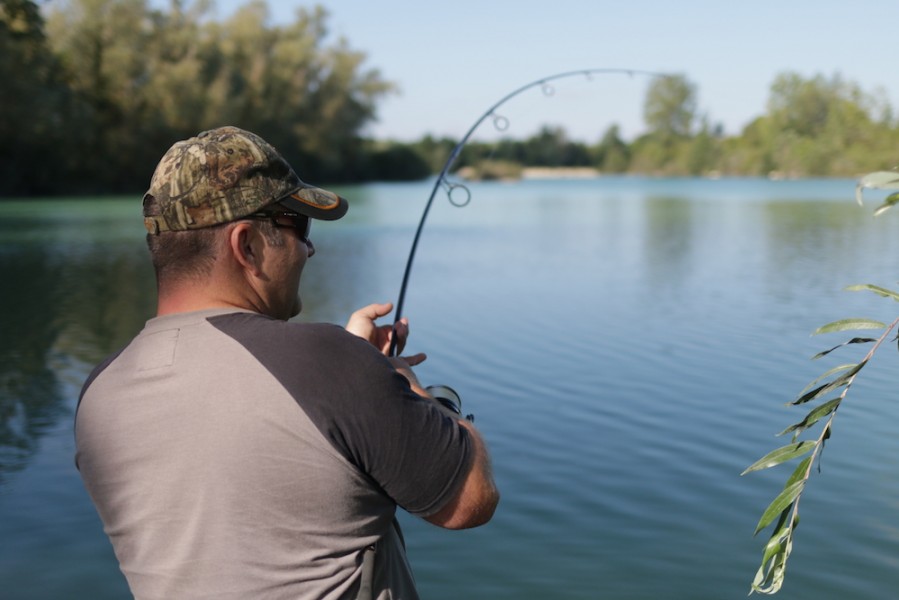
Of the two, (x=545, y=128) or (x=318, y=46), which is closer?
(x=318, y=46)

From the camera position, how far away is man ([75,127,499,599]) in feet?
4.56

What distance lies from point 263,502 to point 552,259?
15654 mm

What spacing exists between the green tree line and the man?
1789 centimetres

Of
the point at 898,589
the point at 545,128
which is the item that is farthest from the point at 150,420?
the point at 545,128

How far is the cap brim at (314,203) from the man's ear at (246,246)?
0.07 meters

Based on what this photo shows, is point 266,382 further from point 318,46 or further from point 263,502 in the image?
point 318,46

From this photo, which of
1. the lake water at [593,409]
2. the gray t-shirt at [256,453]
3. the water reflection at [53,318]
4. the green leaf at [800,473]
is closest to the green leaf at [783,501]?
the green leaf at [800,473]

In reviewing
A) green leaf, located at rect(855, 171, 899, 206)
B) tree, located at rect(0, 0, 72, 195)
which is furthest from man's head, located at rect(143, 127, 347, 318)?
tree, located at rect(0, 0, 72, 195)

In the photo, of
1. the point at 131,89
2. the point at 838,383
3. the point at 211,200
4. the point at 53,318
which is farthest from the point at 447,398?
the point at 131,89

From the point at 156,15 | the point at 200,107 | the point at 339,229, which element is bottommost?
the point at 339,229

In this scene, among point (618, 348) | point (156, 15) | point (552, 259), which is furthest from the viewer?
point (156, 15)

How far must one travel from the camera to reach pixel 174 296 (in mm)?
1539

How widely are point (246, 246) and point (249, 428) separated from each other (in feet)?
1.00

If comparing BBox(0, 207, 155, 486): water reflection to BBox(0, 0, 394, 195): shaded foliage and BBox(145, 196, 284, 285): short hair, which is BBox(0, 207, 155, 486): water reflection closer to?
BBox(145, 196, 284, 285): short hair
